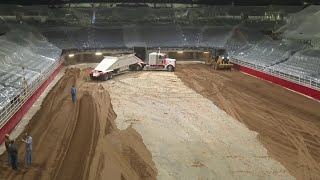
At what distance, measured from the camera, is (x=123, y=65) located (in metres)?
34.8

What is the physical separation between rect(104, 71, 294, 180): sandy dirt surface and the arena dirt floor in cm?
4

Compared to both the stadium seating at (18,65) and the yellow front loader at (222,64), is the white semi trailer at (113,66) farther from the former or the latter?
the yellow front loader at (222,64)

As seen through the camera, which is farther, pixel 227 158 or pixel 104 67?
pixel 104 67

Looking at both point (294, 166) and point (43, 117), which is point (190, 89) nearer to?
point (43, 117)

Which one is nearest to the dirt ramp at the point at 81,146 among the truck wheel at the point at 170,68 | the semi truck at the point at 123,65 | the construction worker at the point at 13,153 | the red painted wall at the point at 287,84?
the construction worker at the point at 13,153

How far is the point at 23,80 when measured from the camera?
21703 millimetres

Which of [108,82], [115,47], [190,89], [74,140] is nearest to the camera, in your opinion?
[74,140]

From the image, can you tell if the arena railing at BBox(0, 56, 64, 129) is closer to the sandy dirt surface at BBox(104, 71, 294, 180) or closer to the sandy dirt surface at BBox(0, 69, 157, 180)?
the sandy dirt surface at BBox(0, 69, 157, 180)

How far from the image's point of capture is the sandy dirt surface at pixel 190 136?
12.8 meters

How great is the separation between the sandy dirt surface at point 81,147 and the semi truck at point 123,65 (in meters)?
8.18

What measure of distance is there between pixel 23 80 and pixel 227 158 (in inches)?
541

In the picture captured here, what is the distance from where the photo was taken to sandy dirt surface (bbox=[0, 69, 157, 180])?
12.6 m

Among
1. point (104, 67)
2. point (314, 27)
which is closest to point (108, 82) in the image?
point (104, 67)

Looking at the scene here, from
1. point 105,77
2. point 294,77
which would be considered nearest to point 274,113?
point 294,77
